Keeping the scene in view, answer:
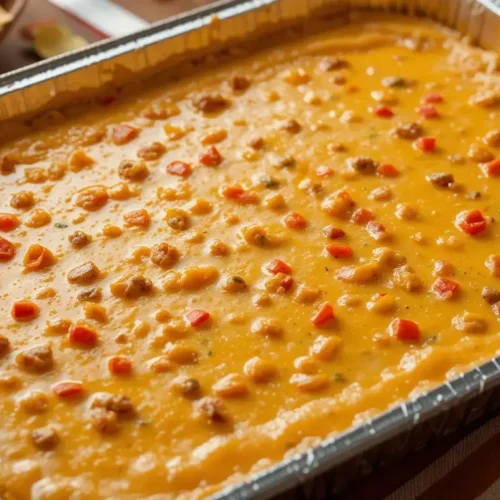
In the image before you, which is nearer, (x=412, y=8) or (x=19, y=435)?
(x=19, y=435)

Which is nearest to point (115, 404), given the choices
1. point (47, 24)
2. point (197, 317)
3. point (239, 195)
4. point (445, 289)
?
point (197, 317)

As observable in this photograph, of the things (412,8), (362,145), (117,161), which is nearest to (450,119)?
(362,145)

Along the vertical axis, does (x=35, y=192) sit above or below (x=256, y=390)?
above

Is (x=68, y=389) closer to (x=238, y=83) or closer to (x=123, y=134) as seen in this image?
(x=123, y=134)

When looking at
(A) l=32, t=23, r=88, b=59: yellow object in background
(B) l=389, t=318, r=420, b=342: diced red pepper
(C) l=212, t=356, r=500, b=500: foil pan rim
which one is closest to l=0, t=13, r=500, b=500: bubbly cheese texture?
(B) l=389, t=318, r=420, b=342: diced red pepper

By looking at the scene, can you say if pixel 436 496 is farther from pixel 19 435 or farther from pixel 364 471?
pixel 19 435

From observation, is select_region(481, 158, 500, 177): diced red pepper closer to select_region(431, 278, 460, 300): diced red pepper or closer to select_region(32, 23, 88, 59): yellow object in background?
select_region(431, 278, 460, 300): diced red pepper
